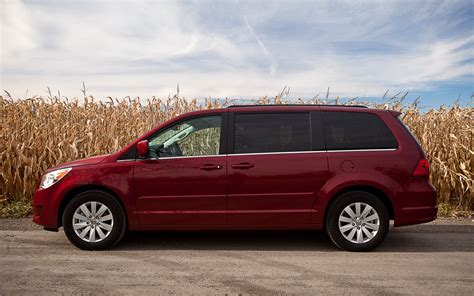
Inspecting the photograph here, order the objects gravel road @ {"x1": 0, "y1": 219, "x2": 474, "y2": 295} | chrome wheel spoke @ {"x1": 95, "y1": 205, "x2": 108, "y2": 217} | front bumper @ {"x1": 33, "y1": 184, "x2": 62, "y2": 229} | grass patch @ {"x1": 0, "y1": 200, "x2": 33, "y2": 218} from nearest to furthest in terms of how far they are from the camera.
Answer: gravel road @ {"x1": 0, "y1": 219, "x2": 474, "y2": 295} < chrome wheel spoke @ {"x1": 95, "y1": 205, "x2": 108, "y2": 217} < front bumper @ {"x1": 33, "y1": 184, "x2": 62, "y2": 229} < grass patch @ {"x1": 0, "y1": 200, "x2": 33, "y2": 218}

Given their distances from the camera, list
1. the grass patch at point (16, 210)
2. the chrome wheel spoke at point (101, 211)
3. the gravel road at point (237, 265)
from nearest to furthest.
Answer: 1. the gravel road at point (237, 265)
2. the chrome wheel spoke at point (101, 211)
3. the grass patch at point (16, 210)

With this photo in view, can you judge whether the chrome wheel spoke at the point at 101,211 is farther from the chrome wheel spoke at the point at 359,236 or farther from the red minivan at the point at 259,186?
the chrome wheel spoke at the point at 359,236

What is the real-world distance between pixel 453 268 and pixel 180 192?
10.6 feet

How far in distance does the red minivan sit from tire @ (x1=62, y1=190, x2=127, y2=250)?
12mm

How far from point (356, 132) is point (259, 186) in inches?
56.7

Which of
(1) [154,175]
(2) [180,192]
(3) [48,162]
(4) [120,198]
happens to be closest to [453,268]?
(2) [180,192]

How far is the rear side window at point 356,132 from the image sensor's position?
5824 millimetres

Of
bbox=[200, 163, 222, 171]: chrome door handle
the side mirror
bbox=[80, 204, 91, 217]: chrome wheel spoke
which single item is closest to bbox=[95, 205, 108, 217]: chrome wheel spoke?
bbox=[80, 204, 91, 217]: chrome wheel spoke

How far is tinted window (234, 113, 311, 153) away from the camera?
5793 mm

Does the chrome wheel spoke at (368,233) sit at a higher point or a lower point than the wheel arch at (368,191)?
lower

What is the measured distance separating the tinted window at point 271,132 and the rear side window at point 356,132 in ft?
0.98

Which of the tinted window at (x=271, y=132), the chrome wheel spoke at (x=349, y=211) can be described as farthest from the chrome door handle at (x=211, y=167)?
the chrome wheel spoke at (x=349, y=211)

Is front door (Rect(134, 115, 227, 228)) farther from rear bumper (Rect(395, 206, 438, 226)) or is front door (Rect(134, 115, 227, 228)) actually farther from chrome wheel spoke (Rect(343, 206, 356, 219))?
rear bumper (Rect(395, 206, 438, 226))

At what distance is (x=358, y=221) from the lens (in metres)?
5.68
